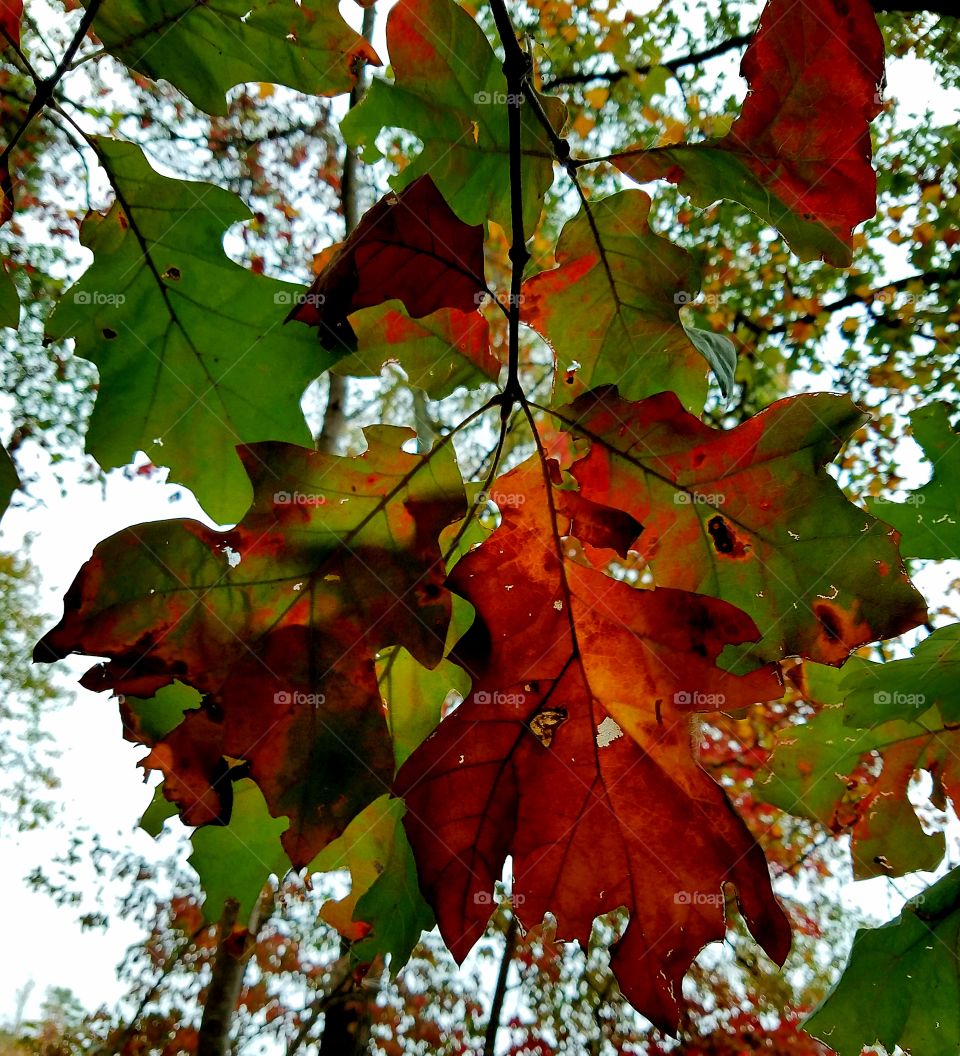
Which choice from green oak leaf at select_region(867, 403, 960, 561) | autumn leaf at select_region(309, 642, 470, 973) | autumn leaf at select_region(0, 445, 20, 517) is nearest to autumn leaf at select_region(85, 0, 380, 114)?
autumn leaf at select_region(0, 445, 20, 517)

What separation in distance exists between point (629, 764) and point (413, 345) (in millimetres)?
581

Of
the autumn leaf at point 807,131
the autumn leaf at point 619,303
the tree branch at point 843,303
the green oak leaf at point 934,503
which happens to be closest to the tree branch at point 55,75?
the autumn leaf at point 619,303

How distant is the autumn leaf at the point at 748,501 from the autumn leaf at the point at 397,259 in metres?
0.21

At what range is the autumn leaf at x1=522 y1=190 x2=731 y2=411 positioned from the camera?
3.26ft

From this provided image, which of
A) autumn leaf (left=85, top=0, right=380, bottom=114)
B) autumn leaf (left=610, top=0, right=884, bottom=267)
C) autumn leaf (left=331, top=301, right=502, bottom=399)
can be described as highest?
autumn leaf (left=85, top=0, right=380, bottom=114)

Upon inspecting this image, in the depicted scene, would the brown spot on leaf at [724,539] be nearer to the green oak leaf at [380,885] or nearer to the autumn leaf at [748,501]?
the autumn leaf at [748,501]

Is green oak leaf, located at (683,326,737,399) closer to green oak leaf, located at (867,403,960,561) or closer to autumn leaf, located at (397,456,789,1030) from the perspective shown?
autumn leaf, located at (397,456,789,1030)

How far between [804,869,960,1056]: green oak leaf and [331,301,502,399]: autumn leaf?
45.7 inches

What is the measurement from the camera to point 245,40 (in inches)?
35.9

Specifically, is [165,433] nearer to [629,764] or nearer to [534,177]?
[534,177]

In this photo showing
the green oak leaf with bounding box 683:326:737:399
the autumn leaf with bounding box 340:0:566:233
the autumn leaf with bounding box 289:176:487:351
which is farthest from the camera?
the green oak leaf with bounding box 683:326:737:399

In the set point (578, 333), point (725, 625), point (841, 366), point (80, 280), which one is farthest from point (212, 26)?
point (841, 366)

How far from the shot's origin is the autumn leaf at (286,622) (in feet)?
2.06

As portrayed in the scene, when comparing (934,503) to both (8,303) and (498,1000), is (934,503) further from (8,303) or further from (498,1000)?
(498,1000)
